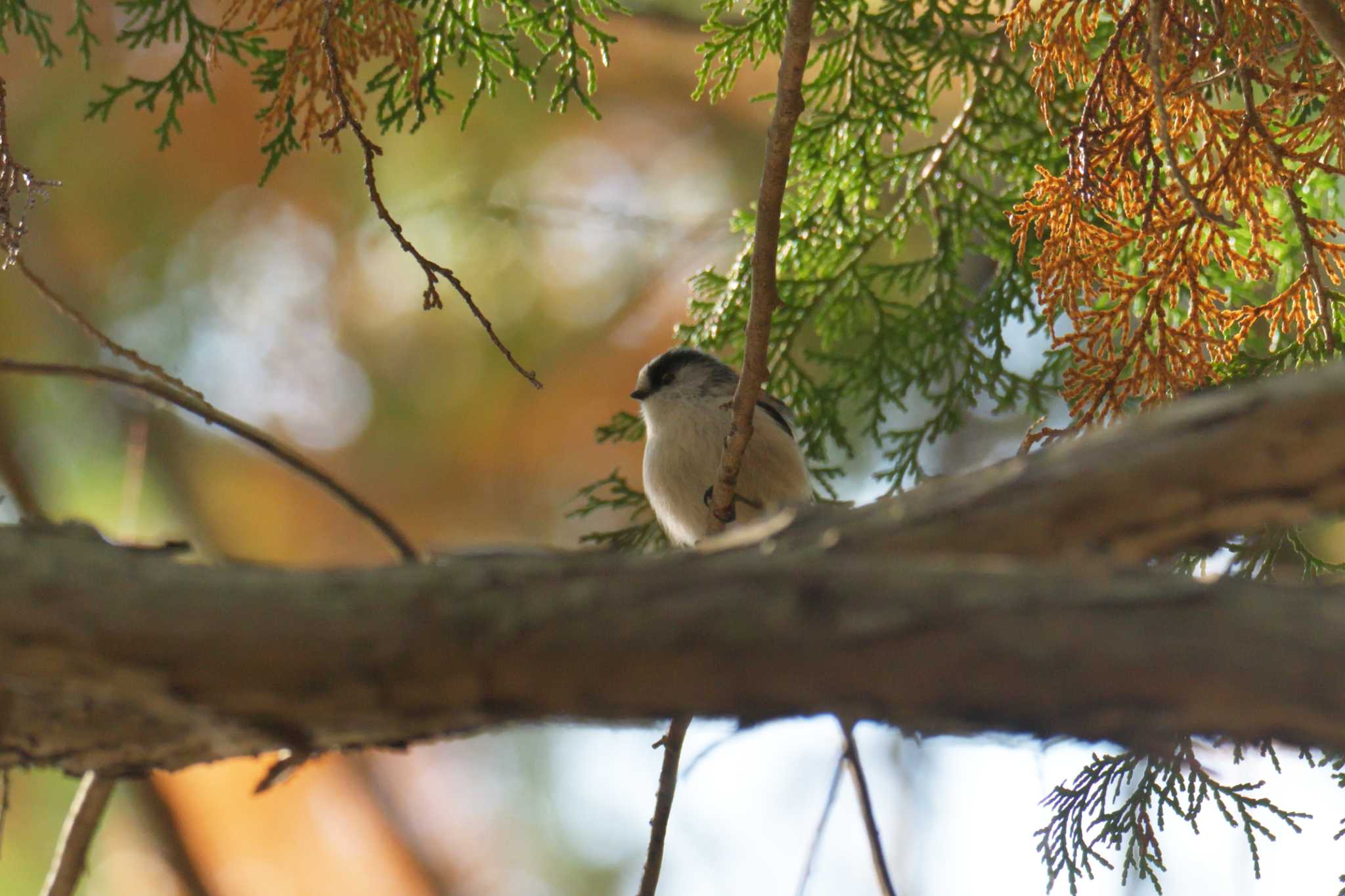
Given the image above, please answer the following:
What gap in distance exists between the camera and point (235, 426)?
5.54 ft

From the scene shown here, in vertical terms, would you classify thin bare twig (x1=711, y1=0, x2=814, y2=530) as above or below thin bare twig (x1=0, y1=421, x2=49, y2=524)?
below

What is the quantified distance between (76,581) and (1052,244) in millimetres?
2030

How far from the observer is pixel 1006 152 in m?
3.31

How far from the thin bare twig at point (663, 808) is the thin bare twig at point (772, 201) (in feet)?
2.38

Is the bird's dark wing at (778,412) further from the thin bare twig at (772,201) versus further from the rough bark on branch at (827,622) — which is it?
the rough bark on branch at (827,622)

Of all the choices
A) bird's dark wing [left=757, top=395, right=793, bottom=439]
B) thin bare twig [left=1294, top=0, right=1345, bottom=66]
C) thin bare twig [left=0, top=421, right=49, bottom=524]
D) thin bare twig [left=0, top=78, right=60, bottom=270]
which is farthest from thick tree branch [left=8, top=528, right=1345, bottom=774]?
thin bare twig [left=0, top=421, right=49, bottom=524]

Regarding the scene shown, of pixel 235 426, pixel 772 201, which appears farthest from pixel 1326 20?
pixel 235 426

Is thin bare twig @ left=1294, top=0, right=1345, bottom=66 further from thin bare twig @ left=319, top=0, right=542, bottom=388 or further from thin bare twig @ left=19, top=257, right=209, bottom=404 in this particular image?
thin bare twig @ left=19, top=257, right=209, bottom=404

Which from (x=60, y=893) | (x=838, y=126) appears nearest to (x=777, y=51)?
(x=838, y=126)

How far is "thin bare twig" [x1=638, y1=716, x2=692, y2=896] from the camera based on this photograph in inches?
86.4

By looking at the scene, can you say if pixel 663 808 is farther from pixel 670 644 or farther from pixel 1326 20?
pixel 1326 20

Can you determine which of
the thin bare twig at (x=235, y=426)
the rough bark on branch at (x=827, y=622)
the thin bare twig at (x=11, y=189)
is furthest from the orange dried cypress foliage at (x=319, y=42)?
the rough bark on branch at (x=827, y=622)

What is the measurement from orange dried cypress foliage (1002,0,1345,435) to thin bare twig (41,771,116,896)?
7.11 ft

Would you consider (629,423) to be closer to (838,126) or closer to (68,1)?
(838,126)
